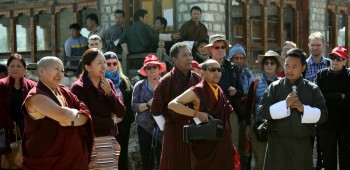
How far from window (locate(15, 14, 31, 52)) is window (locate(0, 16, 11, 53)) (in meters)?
0.31

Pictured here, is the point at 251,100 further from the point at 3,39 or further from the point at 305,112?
the point at 3,39

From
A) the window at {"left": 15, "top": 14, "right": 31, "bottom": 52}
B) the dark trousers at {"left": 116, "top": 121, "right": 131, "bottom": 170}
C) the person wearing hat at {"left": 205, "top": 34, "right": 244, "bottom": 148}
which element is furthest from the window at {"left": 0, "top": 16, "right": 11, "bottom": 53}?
the person wearing hat at {"left": 205, "top": 34, "right": 244, "bottom": 148}

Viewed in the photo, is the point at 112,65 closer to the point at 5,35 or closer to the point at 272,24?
the point at 272,24

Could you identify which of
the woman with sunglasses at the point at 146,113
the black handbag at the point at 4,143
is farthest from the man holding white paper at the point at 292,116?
the black handbag at the point at 4,143

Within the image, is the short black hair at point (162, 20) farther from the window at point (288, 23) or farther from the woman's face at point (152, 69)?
the woman's face at point (152, 69)

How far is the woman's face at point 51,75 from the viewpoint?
608 centimetres

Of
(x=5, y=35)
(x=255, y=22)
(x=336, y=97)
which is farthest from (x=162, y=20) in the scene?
(x=5, y=35)

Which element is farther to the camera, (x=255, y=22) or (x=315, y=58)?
(x=255, y=22)

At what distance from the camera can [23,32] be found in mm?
18094

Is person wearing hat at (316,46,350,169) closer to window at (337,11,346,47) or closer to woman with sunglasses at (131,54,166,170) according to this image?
woman with sunglasses at (131,54,166,170)

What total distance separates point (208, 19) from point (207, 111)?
760 centimetres

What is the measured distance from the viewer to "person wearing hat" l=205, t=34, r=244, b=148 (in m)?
8.23

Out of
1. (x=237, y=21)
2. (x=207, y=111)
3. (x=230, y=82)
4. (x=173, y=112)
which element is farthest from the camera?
(x=237, y=21)

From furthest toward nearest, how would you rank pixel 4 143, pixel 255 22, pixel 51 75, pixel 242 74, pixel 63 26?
pixel 63 26, pixel 255 22, pixel 242 74, pixel 4 143, pixel 51 75
